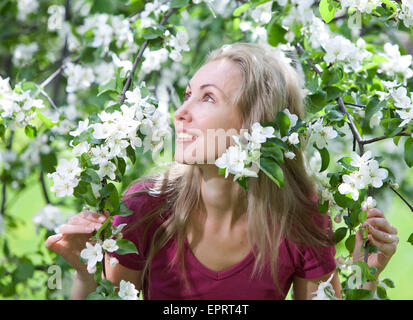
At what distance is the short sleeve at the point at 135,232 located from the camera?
138 centimetres

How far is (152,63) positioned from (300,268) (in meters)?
0.78

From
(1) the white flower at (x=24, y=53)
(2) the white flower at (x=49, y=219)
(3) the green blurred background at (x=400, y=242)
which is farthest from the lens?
(3) the green blurred background at (x=400, y=242)

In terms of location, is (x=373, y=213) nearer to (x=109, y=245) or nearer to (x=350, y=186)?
(x=350, y=186)

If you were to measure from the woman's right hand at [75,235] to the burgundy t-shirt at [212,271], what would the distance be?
0.22 m

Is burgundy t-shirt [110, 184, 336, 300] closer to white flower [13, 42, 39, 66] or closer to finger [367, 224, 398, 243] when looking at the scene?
finger [367, 224, 398, 243]

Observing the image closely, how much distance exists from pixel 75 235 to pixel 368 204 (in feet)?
1.93

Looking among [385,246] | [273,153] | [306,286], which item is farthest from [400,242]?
[273,153]

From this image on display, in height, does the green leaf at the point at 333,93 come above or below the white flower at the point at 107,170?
above

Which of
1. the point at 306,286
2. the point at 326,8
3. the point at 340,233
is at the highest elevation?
the point at 326,8

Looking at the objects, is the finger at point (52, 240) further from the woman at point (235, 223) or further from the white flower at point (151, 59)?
the white flower at point (151, 59)

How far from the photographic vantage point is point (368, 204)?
1049 mm

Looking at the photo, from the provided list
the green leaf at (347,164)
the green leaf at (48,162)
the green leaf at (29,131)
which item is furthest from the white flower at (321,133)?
the green leaf at (48,162)
